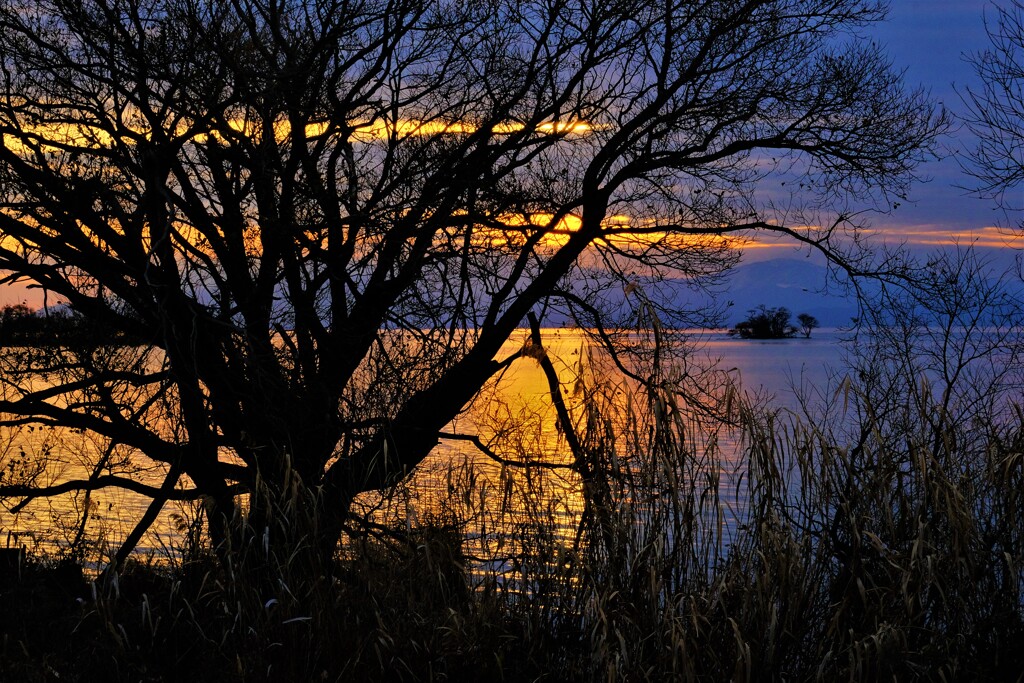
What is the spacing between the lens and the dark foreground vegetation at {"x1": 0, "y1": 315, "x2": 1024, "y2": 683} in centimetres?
407

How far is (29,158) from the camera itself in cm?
725

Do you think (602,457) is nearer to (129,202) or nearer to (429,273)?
(429,273)

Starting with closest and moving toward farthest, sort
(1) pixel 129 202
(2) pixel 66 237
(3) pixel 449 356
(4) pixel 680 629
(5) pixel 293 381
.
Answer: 1. (4) pixel 680 629
2. (5) pixel 293 381
3. (2) pixel 66 237
4. (3) pixel 449 356
5. (1) pixel 129 202

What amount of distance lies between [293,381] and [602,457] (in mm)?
2406

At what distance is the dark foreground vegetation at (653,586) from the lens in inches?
160

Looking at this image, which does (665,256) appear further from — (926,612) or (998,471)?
(926,612)

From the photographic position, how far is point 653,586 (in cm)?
406

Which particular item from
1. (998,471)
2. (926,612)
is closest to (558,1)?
(998,471)

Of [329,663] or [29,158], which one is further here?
[29,158]

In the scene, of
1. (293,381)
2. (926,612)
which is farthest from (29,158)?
(926,612)

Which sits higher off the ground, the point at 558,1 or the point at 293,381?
the point at 558,1

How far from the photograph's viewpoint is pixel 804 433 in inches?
187

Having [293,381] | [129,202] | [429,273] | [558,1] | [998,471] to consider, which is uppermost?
[558,1]

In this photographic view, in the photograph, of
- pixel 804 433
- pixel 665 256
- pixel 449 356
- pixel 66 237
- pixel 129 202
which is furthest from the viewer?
pixel 665 256
